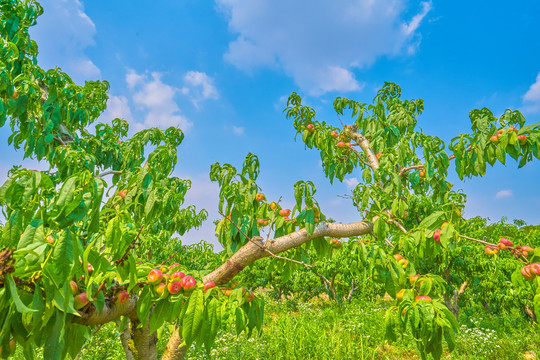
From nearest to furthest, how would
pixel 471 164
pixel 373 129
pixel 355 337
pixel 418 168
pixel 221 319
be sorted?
pixel 221 319
pixel 471 164
pixel 418 168
pixel 373 129
pixel 355 337

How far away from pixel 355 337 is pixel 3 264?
6.74m

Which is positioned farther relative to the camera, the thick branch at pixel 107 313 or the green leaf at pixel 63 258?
the thick branch at pixel 107 313

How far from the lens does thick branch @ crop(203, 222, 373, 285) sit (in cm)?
203

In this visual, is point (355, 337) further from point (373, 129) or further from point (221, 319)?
point (221, 319)

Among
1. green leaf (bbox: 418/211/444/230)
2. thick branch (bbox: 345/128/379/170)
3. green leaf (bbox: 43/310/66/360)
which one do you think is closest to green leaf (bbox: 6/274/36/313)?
green leaf (bbox: 43/310/66/360)

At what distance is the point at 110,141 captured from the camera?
4164 mm

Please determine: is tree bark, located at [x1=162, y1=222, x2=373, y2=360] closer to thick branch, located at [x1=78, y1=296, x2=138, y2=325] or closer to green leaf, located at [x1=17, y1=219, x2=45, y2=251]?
thick branch, located at [x1=78, y1=296, x2=138, y2=325]

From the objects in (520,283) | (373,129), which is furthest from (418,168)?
(520,283)

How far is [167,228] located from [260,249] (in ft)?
8.73

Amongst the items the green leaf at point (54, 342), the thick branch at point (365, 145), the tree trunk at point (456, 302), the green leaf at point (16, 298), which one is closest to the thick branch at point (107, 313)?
the green leaf at point (54, 342)

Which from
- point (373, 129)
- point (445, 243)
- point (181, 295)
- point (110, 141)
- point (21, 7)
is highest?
point (21, 7)

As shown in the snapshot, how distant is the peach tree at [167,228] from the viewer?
97 cm

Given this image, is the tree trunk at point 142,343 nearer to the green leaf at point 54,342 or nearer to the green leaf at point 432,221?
the green leaf at point 54,342

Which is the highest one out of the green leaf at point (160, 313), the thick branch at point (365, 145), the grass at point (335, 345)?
the thick branch at point (365, 145)
